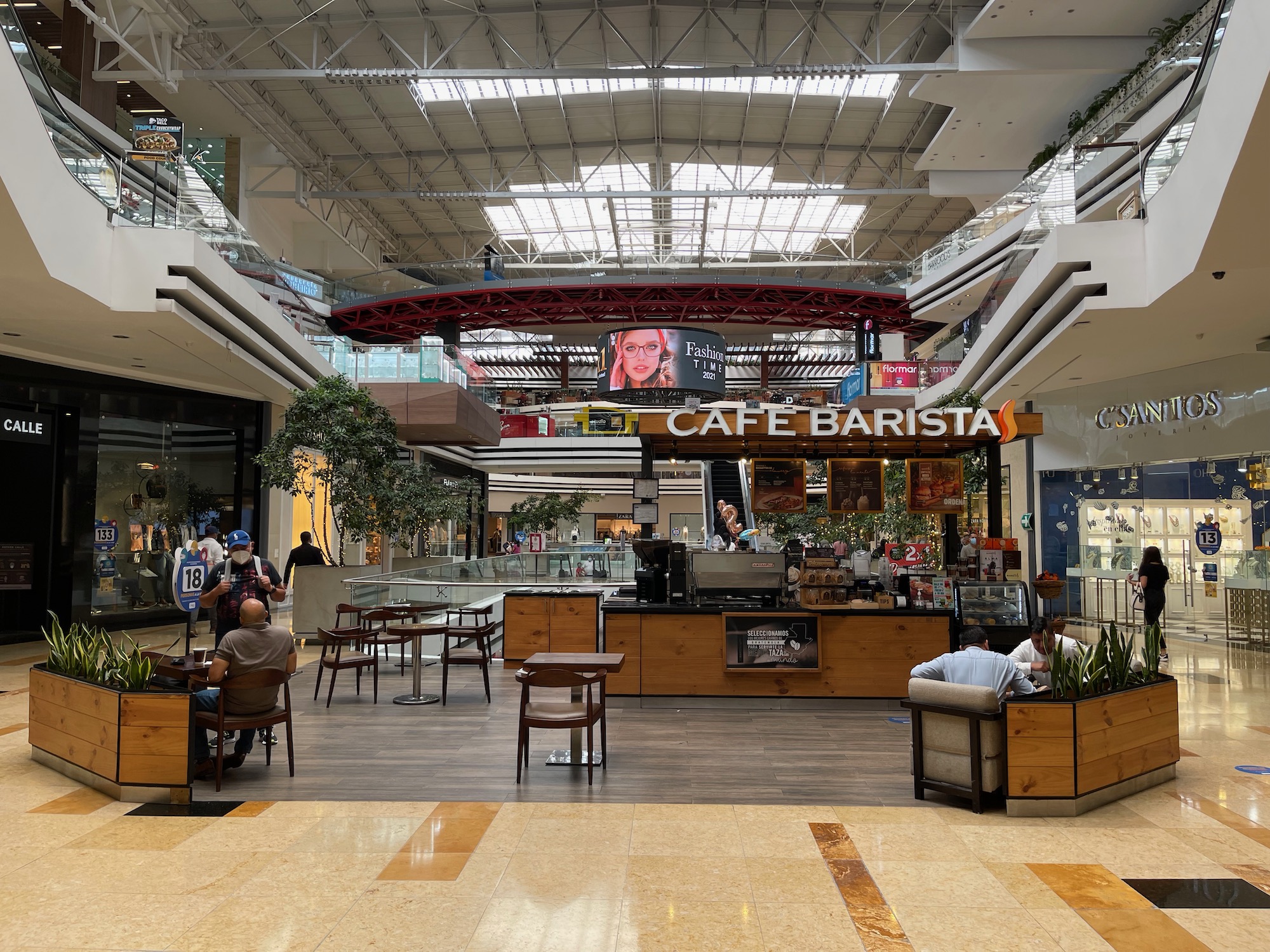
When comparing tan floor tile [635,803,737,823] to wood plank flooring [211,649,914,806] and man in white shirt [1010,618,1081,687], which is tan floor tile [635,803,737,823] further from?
man in white shirt [1010,618,1081,687]

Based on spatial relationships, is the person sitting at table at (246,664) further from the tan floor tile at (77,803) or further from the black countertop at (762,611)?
the black countertop at (762,611)

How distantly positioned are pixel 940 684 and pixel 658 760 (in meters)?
1.93

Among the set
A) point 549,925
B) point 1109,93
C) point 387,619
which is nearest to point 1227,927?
point 549,925

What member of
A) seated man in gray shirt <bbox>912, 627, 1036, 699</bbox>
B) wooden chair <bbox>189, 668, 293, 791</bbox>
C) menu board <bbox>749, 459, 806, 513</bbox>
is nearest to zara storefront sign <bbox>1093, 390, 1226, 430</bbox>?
menu board <bbox>749, 459, 806, 513</bbox>

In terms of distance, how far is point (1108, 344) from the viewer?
11266mm

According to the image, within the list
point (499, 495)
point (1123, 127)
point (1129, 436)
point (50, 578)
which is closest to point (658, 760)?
point (50, 578)

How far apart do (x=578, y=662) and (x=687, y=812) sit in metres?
1.37

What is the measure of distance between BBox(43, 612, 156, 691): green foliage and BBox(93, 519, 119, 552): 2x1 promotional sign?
813 cm

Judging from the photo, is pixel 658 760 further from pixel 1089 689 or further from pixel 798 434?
pixel 798 434

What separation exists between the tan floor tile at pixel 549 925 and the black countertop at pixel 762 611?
4.09 metres

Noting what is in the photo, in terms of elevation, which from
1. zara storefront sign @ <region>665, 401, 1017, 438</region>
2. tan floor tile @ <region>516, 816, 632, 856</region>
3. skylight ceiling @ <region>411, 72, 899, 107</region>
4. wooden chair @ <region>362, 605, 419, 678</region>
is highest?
skylight ceiling @ <region>411, 72, 899, 107</region>

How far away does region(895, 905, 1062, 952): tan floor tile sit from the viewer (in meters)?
3.23

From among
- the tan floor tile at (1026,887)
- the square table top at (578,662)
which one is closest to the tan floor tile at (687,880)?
the tan floor tile at (1026,887)

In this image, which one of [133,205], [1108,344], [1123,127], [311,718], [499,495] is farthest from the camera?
[499,495]
